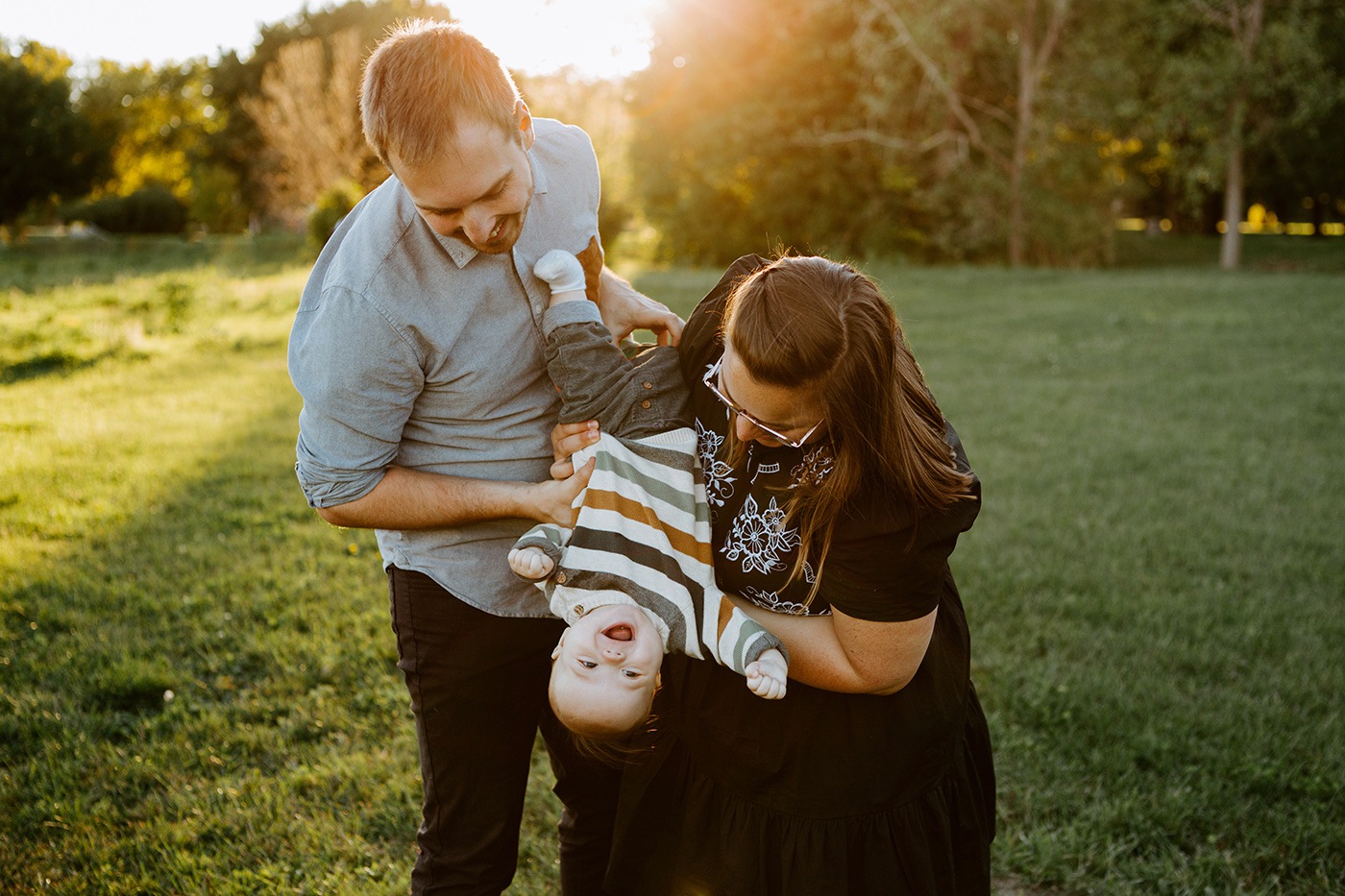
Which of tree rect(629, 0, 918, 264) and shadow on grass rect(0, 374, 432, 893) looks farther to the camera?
tree rect(629, 0, 918, 264)

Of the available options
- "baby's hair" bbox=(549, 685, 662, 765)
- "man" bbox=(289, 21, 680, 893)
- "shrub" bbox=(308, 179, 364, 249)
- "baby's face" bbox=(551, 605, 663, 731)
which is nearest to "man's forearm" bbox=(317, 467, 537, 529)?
"man" bbox=(289, 21, 680, 893)

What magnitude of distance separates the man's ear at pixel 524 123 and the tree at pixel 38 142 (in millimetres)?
41126

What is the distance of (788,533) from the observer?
1873 millimetres

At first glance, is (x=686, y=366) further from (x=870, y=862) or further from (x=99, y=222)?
(x=99, y=222)

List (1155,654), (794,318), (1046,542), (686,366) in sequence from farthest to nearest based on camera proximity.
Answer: (1046,542)
(1155,654)
(686,366)
(794,318)

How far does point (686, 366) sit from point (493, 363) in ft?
1.48

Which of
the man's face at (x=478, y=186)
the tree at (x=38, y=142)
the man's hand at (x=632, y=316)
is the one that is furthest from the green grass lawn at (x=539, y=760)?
the tree at (x=38, y=142)

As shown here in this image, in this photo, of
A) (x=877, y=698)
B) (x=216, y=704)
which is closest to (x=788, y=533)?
(x=877, y=698)

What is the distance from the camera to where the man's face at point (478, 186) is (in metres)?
1.78

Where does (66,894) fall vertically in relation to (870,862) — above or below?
below

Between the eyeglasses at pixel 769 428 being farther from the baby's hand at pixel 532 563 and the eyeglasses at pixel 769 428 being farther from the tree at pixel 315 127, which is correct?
the tree at pixel 315 127

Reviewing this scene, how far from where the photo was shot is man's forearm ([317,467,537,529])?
202 centimetres

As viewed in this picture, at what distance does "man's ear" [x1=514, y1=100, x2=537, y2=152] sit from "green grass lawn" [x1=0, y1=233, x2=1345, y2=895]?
7.58 ft

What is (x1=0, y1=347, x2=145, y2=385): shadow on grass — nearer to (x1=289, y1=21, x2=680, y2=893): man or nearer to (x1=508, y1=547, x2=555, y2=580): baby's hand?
(x1=289, y1=21, x2=680, y2=893): man
